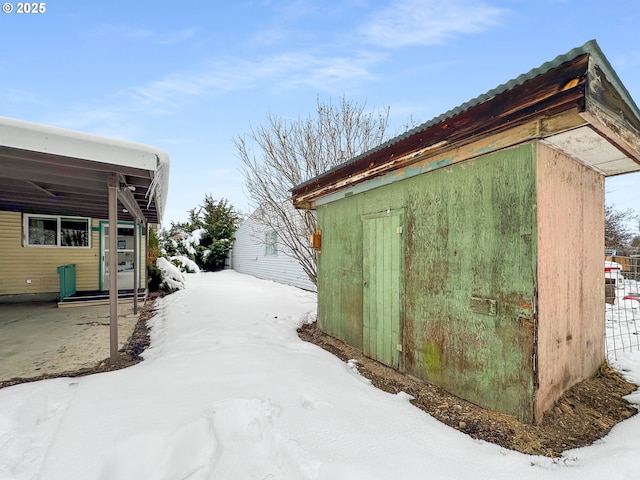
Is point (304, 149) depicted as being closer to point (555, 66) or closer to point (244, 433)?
point (555, 66)

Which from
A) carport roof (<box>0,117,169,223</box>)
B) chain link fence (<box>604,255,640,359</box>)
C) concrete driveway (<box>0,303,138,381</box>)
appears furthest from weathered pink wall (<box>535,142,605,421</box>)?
concrete driveway (<box>0,303,138,381</box>)

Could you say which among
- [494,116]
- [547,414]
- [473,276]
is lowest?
[547,414]

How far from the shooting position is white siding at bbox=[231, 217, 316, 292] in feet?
33.5

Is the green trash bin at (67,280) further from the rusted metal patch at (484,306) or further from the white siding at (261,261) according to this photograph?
the rusted metal patch at (484,306)

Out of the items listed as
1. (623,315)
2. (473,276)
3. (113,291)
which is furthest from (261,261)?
(473,276)

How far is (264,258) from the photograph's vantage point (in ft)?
44.7

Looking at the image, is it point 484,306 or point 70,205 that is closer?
point 484,306

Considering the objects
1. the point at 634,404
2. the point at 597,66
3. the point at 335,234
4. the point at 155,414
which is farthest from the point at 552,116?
the point at 155,414

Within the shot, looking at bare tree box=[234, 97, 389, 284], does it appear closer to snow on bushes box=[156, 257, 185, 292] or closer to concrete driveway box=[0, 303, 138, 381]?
concrete driveway box=[0, 303, 138, 381]

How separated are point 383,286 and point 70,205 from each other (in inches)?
284

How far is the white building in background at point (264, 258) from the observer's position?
32.8 ft

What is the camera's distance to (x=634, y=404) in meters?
2.67

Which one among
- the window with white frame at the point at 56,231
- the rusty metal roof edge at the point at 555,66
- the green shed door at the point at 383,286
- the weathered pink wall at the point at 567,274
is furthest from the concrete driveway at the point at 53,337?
the rusty metal roof edge at the point at 555,66

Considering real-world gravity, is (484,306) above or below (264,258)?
above
